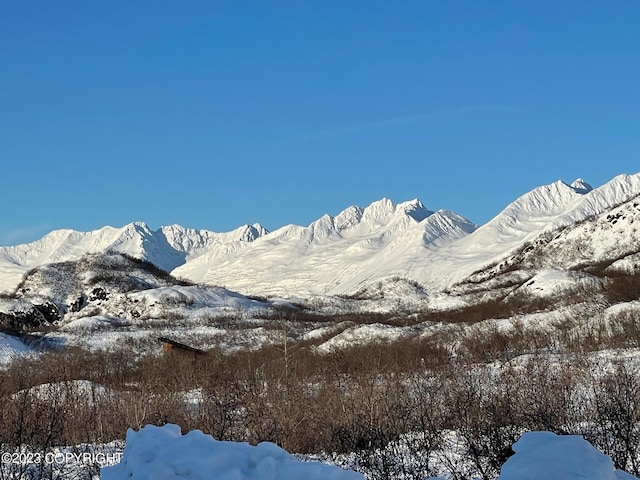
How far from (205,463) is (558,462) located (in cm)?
199

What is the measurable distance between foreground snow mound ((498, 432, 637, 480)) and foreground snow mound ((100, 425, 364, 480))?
950 millimetres

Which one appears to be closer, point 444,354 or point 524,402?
point 524,402

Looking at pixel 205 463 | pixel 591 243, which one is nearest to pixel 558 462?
pixel 205 463

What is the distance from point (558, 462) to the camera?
3639 mm

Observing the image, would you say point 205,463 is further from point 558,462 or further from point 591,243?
point 591,243

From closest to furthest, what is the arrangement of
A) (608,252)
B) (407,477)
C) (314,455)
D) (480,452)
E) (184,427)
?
(407,477) < (480,452) < (314,455) < (184,427) < (608,252)

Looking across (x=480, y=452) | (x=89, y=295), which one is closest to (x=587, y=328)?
(x=480, y=452)

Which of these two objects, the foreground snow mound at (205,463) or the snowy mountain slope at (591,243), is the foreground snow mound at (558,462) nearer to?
the foreground snow mound at (205,463)

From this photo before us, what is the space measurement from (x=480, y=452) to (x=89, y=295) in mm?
39497

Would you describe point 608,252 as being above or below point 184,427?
above

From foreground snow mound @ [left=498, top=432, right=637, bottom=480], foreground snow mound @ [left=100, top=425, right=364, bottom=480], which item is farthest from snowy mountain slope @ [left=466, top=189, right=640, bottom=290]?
foreground snow mound @ [left=100, top=425, right=364, bottom=480]

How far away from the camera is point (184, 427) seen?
971 cm

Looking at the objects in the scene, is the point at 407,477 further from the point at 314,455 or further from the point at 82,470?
the point at 82,470

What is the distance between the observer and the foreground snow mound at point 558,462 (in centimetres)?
355
